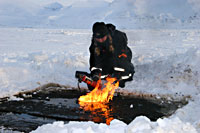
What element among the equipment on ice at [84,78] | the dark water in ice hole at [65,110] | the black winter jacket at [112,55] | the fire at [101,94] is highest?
the black winter jacket at [112,55]

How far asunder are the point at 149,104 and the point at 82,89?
2.12 m

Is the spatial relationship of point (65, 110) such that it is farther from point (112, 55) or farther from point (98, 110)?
point (112, 55)

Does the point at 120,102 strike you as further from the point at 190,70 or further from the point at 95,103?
the point at 190,70

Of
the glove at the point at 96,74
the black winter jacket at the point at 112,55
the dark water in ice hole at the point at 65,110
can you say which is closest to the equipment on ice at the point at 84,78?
the glove at the point at 96,74

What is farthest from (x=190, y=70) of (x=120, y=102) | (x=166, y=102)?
(x=120, y=102)

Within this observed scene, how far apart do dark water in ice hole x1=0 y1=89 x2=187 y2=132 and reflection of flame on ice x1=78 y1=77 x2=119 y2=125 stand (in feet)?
0.07

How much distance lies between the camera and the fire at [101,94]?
6125 mm

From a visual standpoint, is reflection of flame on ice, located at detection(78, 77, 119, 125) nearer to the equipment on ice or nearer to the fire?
the fire

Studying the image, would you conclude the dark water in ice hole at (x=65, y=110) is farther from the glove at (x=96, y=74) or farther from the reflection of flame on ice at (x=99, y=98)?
the glove at (x=96, y=74)

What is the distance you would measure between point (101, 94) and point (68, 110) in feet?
3.39

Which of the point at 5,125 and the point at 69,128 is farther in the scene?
the point at 5,125

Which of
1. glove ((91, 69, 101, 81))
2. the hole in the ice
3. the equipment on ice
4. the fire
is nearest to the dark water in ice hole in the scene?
the hole in the ice

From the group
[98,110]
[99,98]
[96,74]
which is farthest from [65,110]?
[96,74]

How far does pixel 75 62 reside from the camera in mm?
9547
